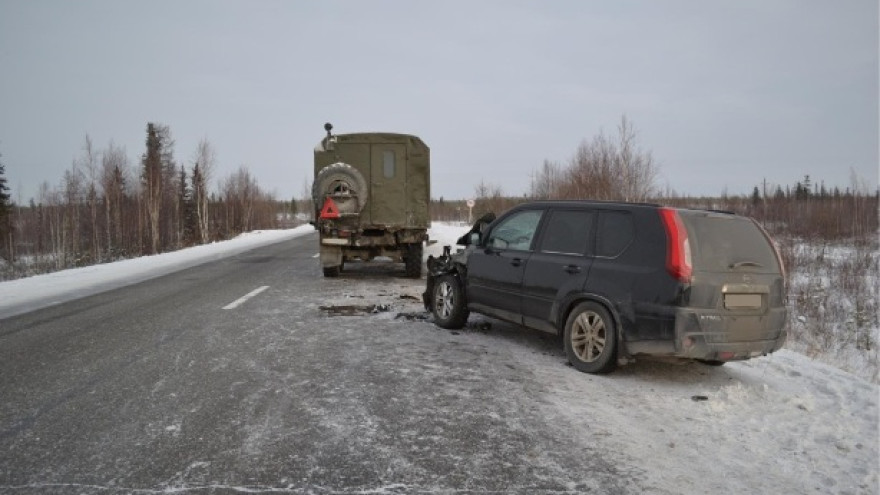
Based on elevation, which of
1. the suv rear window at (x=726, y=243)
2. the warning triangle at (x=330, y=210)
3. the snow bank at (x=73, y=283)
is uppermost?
the warning triangle at (x=330, y=210)

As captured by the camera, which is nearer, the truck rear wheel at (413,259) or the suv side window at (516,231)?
the suv side window at (516,231)

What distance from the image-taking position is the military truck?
11156 millimetres

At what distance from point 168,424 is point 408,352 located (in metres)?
2.51

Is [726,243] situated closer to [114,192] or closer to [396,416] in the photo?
[396,416]

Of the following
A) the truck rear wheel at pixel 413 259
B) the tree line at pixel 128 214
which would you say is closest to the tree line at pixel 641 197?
the truck rear wheel at pixel 413 259

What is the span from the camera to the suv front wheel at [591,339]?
4688 millimetres

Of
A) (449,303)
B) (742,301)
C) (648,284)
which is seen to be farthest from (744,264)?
(449,303)

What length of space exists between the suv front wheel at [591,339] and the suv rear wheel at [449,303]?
5.74 feet

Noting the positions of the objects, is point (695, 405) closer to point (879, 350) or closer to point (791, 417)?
point (791, 417)

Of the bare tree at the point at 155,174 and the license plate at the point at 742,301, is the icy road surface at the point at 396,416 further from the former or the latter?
the bare tree at the point at 155,174

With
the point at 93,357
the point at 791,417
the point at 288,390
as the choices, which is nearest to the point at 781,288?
the point at 791,417

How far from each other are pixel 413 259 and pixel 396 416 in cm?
843

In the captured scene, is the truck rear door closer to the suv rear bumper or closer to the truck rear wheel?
the truck rear wheel

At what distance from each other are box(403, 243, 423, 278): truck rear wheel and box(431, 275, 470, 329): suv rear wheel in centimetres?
492
